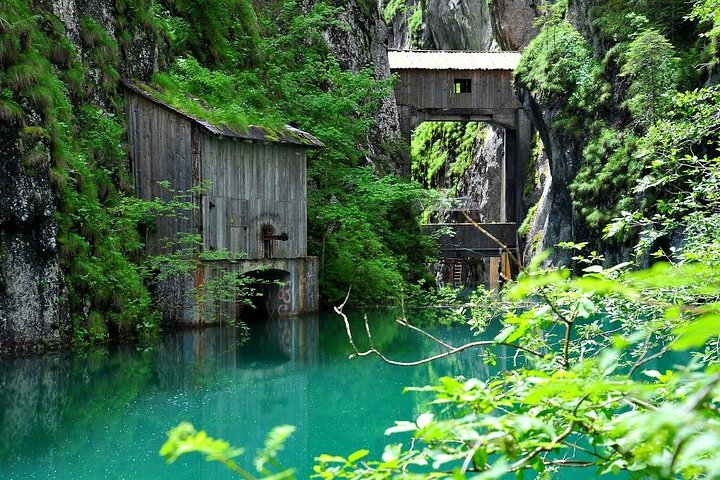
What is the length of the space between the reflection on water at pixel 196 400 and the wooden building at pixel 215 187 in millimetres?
2294

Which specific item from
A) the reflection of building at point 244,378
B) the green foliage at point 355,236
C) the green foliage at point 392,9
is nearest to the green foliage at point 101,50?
the reflection of building at point 244,378

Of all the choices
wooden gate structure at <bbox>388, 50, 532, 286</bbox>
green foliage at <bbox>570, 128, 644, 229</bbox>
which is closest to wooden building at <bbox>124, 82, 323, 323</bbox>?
green foliage at <bbox>570, 128, 644, 229</bbox>

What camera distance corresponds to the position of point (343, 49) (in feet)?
93.6

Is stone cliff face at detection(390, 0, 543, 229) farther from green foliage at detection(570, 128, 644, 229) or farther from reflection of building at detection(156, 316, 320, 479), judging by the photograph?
reflection of building at detection(156, 316, 320, 479)

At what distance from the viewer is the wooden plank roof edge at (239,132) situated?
57.4 ft

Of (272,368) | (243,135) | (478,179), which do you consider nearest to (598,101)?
(243,135)

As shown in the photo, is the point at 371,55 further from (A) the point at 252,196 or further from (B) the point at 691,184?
(B) the point at 691,184

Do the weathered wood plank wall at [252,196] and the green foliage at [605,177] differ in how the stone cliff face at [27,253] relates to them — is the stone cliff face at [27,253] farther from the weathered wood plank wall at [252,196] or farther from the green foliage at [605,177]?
the green foliage at [605,177]

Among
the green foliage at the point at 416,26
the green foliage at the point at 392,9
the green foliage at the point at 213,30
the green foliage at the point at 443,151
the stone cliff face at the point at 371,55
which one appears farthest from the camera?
the green foliage at the point at 392,9

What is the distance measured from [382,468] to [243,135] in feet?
53.9

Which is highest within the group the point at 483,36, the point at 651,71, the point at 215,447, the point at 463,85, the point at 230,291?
the point at 483,36

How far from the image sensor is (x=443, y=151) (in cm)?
4875

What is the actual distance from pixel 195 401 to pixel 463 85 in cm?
2516

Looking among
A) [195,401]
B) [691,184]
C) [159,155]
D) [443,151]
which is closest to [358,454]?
[691,184]
